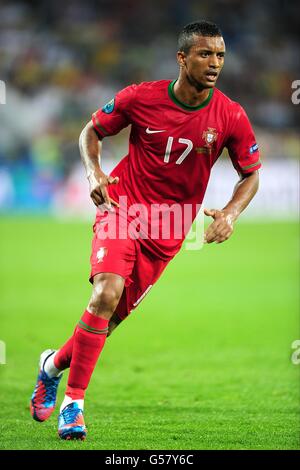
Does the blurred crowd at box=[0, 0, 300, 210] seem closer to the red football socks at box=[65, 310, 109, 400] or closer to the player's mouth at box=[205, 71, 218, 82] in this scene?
the player's mouth at box=[205, 71, 218, 82]

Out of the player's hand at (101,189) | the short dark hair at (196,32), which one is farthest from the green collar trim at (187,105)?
the player's hand at (101,189)

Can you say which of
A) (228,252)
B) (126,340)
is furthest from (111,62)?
(126,340)

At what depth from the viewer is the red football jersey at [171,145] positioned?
5.05m

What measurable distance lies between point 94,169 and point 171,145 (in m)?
0.49

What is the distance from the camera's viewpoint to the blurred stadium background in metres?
5.53

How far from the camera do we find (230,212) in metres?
4.83

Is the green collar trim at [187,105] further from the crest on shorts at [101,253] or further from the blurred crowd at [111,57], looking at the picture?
the blurred crowd at [111,57]

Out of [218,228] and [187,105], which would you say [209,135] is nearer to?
[187,105]

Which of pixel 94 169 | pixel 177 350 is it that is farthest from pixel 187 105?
pixel 177 350

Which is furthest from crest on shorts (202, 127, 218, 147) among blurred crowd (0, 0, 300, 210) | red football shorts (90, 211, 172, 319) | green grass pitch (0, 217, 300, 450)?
blurred crowd (0, 0, 300, 210)

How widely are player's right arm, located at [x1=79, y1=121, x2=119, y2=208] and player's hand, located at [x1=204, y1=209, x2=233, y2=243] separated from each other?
1.93 feet

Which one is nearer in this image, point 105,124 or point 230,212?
point 230,212

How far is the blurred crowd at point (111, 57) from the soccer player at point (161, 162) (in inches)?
730

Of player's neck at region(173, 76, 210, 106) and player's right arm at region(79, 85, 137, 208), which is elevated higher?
player's neck at region(173, 76, 210, 106)
